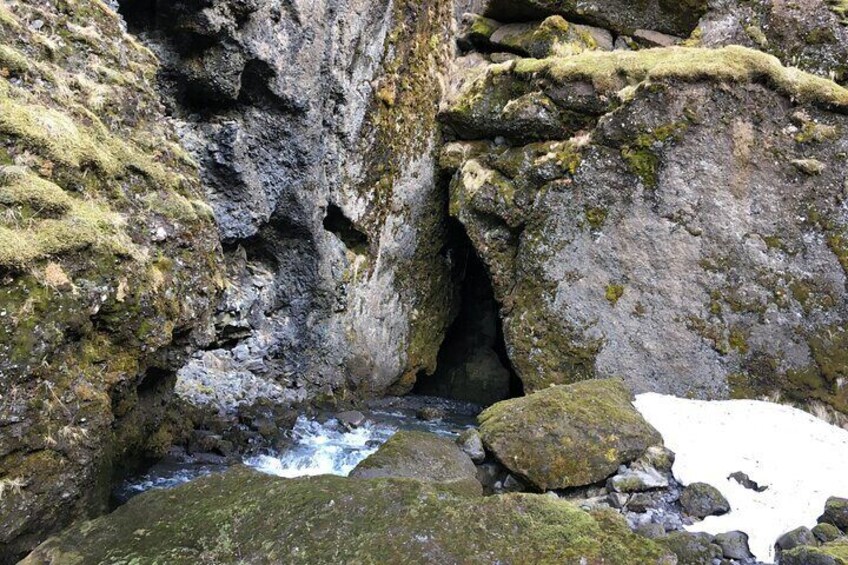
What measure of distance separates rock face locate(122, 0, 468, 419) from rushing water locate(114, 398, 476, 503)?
1259mm

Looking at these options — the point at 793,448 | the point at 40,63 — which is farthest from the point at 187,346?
the point at 793,448

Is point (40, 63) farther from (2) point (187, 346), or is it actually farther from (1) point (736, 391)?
(1) point (736, 391)

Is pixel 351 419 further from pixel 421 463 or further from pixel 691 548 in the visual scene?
pixel 691 548

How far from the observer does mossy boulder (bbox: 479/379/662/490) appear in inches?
353

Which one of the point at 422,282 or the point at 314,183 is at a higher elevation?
the point at 314,183

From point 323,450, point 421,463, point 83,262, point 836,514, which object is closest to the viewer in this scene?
point 83,262

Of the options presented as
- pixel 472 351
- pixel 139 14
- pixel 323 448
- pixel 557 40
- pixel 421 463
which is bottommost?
pixel 472 351

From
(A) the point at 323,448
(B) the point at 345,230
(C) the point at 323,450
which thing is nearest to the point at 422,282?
(B) the point at 345,230

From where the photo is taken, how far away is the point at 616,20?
18.2 m

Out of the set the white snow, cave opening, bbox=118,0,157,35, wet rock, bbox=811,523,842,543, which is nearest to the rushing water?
the white snow

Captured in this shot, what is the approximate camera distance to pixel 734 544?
705 centimetres

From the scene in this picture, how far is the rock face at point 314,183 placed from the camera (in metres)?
11.8

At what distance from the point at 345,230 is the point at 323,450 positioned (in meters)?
6.16

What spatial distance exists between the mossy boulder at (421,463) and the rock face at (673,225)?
6.03m
